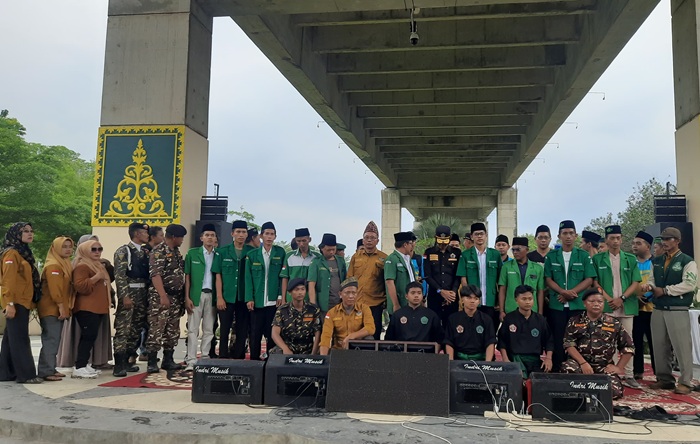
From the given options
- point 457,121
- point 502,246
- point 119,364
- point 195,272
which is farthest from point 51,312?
point 457,121

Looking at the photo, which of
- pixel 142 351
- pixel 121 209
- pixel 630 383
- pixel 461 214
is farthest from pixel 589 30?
pixel 461 214

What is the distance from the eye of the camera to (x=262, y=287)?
245 inches

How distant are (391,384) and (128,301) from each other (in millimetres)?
3101

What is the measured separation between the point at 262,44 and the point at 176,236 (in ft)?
15.4

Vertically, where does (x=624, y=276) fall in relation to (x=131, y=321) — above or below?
above

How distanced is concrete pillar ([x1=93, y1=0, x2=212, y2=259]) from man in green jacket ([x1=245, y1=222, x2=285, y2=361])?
175 cm

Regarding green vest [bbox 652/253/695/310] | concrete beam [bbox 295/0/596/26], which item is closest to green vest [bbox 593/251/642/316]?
green vest [bbox 652/253/695/310]

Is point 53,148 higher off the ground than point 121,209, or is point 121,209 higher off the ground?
point 53,148

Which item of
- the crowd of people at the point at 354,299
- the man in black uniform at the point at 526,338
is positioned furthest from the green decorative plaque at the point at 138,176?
the man in black uniform at the point at 526,338

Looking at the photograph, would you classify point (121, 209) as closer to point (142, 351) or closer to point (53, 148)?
point (142, 351)

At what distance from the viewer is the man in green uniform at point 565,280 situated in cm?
592

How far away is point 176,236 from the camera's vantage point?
5965 millimetres

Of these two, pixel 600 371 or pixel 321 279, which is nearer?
pixel 600 371

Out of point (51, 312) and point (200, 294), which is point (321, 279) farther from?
point (51, 312)
